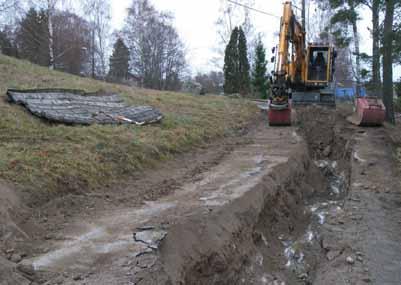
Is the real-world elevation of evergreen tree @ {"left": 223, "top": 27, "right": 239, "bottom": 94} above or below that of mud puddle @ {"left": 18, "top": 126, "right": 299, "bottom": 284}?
above

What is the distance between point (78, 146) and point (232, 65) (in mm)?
25950

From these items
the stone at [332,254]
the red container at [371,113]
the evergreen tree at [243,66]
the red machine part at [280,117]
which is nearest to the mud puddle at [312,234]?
the stone at [332,254]

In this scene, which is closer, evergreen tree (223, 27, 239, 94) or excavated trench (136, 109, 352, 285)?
excavated trench (136, 109, 352, 285)

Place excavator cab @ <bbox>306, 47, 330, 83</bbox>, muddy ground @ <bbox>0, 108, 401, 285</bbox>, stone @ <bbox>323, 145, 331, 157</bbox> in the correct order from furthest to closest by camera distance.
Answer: excavator cab @ <bbox>306, 47, 330, 83</bbox>, stone @ <bbox>323, 145, 331, 157</bbox>, muddy ground @ <bbox>0, 108, 401, 285</bbox>

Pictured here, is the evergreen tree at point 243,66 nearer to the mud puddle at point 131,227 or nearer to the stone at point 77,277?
the mud puddle at point 131,227

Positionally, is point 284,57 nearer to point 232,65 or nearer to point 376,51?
point 376,51

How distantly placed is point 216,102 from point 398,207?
35.8 ft

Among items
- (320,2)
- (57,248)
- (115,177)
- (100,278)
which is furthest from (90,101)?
(320,2)

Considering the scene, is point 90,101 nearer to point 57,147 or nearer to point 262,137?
point 57,147

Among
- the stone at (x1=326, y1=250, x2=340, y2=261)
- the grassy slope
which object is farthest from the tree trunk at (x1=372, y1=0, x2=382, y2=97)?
the stone at (x1=326, y1=250, x2=340, y2=261)

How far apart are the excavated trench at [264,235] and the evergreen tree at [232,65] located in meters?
22.3

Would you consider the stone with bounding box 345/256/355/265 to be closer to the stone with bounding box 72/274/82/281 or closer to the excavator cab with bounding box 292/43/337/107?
the stone with bounding box 72/274/82/281

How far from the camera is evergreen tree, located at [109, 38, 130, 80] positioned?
136 feet

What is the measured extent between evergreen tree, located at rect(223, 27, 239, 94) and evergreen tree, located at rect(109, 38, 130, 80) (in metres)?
13.9
